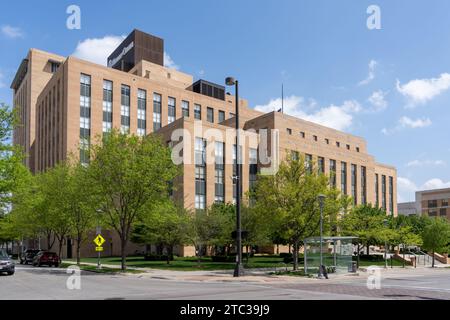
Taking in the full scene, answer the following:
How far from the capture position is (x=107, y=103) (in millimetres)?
72375

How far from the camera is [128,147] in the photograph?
34.2 m

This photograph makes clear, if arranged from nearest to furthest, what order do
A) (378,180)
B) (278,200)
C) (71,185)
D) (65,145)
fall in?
(278,200)
(71,185)
(65,145)
(378,180)

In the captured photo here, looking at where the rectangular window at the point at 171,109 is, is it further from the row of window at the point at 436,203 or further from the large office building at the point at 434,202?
the row of window at the point at 436,203

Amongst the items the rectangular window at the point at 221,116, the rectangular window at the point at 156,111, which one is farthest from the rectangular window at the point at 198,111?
the rectangular window at the point at 156,111

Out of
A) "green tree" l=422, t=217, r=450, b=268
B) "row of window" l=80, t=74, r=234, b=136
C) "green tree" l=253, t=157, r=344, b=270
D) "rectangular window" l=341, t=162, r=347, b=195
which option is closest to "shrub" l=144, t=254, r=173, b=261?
"green tree" l=253, t=157, r=344, b=270

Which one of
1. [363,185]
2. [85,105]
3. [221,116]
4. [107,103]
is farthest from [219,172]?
[363,185]

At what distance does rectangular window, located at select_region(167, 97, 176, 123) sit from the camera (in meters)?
79.7

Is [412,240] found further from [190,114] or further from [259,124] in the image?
[190,114]

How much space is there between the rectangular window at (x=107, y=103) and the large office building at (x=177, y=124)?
0.50ft

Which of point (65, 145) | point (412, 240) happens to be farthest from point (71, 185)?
point (412, 240)

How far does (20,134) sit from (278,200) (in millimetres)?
99033

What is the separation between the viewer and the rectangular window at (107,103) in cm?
7200

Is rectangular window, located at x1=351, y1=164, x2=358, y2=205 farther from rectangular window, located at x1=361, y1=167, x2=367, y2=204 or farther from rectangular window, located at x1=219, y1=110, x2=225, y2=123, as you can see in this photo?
rectangular window, located at x1=219, y1=110, x2=225, y2=123

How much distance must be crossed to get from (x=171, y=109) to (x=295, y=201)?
51.2 metres
